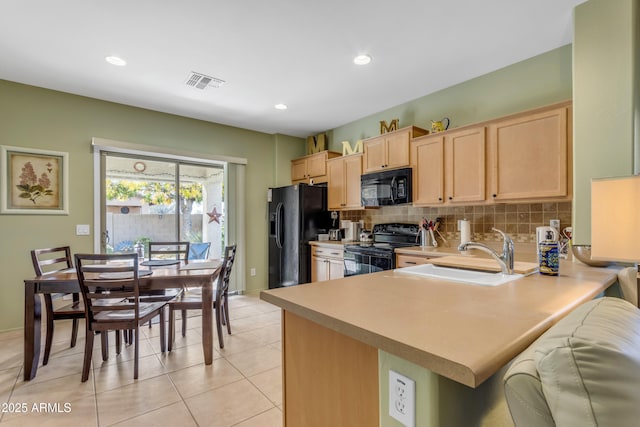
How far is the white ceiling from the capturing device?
2.07 m

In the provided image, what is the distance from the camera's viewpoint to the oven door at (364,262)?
3.28m

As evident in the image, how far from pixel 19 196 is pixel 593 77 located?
17.0 feet

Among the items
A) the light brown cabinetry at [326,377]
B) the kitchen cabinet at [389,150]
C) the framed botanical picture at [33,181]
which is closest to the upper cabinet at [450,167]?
the kitchen cabinet at [389,150]

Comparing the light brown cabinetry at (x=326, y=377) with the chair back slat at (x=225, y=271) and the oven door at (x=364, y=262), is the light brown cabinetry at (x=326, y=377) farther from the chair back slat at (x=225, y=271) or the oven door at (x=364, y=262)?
the oven door at (x=364, y=262)

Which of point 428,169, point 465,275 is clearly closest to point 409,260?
point 428,169

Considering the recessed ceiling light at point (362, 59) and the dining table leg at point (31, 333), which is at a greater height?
the recessed ceiling light at point (362, 59)

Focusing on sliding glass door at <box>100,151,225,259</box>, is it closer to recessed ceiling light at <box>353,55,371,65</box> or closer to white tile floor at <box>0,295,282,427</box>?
white tile floor at <box>0,295,282,427</box>

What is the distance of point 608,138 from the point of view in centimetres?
194

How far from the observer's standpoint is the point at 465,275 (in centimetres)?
157

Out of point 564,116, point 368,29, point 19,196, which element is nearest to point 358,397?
point 368,29

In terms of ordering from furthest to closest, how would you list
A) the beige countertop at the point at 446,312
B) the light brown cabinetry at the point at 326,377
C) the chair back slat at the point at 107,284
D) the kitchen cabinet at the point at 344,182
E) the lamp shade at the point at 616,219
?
the kitchen cabinet at the point at 344,182
the chair back slat at the point at 107,284
the lamp shade at the point at 616,219
the light brown cabinetry at the point at 326,377
the beige countertop at the point at 446,312

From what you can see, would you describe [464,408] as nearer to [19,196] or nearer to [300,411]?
[300,411]

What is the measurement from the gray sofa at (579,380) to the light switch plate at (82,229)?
4251mm

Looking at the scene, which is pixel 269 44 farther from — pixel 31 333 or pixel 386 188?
pixel 31 333
